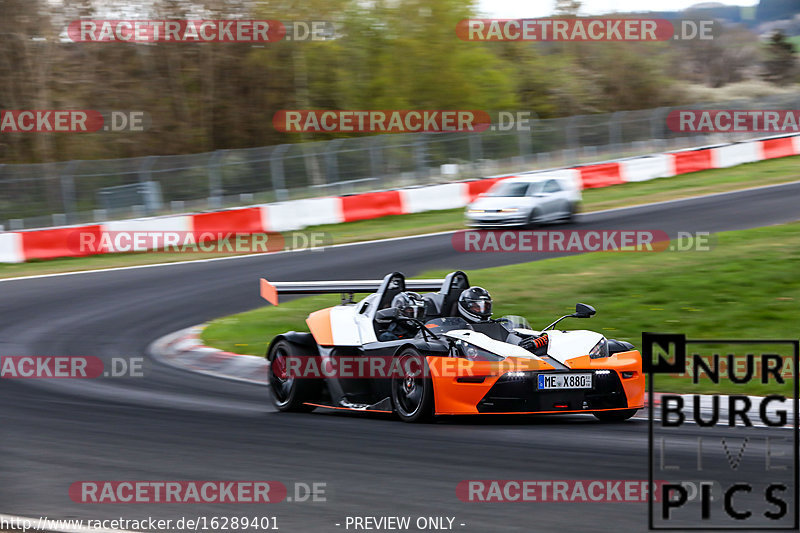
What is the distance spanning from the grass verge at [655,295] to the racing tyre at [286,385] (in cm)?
304

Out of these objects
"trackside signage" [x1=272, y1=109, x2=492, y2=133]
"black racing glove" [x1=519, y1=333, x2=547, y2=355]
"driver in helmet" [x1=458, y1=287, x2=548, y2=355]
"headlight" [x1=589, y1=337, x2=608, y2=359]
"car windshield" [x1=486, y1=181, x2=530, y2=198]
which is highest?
"trackside signage" [x1=272, y1=109, x2=492, y2=133]

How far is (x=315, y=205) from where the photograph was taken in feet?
84.9

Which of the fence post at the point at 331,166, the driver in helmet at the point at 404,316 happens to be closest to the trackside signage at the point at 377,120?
the fence post at the point at 331,166

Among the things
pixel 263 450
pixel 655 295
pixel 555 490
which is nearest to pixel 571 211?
pixel 655 295

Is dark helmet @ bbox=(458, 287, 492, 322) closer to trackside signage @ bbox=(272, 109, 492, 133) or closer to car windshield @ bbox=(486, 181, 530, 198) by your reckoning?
car windshield @ bbox=(486, 181, 530, 198)

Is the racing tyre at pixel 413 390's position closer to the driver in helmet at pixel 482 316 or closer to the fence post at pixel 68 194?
the driver in helmet at pixel 482 316

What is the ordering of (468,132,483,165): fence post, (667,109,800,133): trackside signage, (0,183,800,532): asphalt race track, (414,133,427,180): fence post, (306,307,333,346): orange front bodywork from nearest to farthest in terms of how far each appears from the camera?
(0,183,800,532): asphalt race track, (306,307,333,346): orange front bodywork, (414,133,427,180): fence post, (468,132,483,165): fence post, (667,109,800,133): trackside signage

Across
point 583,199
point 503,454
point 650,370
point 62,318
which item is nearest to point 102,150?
point 583,199

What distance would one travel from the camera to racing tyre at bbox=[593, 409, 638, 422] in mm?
9000

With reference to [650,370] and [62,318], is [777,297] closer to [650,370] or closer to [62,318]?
[650,370]

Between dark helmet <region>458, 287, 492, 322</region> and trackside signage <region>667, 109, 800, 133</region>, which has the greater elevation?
trackside signage <region>667, 109, 800, 133</region>

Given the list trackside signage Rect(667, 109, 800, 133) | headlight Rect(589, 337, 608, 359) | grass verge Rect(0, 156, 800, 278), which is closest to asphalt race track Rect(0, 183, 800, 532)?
headlight Rect(589, 337, 608, 359)

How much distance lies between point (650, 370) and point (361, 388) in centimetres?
462

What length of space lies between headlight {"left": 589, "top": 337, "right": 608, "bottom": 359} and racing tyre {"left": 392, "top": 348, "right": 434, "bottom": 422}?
1365 millimetres
